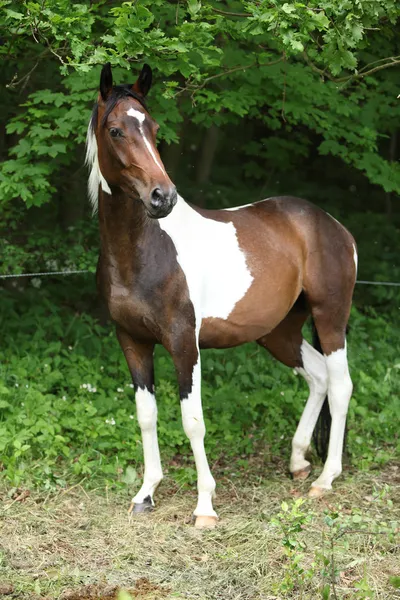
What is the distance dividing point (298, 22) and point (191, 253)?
4.26 feet

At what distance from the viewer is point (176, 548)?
4.11 metres

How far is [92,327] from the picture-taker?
7.13 metres

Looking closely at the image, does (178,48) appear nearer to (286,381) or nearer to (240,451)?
(240,451)

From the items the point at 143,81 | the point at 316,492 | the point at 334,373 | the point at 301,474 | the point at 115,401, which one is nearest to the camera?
the point at 143,81

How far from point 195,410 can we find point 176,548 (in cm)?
73

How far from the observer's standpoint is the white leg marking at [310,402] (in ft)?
17.1

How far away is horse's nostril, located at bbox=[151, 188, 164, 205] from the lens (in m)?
3.85

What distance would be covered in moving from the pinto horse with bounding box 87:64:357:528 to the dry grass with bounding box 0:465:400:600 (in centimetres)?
19

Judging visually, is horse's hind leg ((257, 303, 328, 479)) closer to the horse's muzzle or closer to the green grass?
the green grass

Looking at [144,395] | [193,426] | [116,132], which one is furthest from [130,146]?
[193,426]

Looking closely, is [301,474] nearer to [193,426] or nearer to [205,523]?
[205,523]

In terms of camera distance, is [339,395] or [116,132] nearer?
[116,132]

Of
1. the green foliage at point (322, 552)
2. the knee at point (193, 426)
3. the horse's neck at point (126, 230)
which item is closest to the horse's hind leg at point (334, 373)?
the green foliage at point (322, 552)

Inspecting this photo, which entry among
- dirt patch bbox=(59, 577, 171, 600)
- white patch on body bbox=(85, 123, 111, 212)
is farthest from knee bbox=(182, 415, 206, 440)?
white patch on body bbox=(85, 123, 111, 212)
